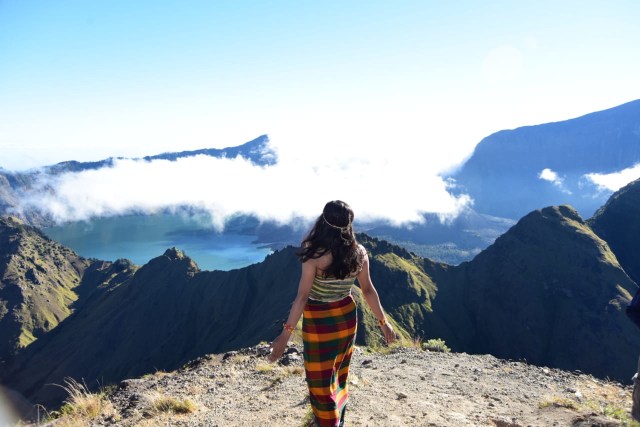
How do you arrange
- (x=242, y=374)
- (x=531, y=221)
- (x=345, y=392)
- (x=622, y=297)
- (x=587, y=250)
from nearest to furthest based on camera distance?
(x=345, y=392)
(x=242, y=374)
(x=622, y=297)
(x=587, y=250)
(x=531, y=221)

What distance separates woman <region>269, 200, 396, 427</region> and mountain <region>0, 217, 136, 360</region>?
120 metres

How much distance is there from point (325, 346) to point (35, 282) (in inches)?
6207

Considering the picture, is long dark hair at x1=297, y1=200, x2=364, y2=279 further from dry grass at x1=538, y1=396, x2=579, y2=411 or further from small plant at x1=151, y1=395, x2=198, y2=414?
dry grass at x1=538, y1=396, x2=579, y2=411

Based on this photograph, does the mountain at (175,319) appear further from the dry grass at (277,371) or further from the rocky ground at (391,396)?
the dry grass at (277,371)

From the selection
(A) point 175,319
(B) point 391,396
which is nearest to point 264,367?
(B) point 391,396

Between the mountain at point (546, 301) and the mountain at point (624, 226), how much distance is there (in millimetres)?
25033

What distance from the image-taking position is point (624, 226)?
11294 centimetres

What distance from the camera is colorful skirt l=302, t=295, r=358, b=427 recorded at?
4.75 metres

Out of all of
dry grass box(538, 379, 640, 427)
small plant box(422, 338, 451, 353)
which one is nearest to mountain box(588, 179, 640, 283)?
small plant box(422, 338, 451, 353)

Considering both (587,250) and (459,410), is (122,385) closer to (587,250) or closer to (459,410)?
(459,410)

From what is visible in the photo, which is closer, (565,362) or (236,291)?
(565,362)

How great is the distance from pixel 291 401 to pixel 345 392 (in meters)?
2.96

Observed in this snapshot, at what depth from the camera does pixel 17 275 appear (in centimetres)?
12719

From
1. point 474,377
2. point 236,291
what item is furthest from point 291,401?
point 236,291
